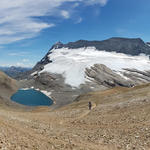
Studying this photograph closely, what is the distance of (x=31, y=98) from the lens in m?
159

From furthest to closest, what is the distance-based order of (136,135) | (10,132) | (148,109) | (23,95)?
(23,95), (148,109), (136,135), (10,132)

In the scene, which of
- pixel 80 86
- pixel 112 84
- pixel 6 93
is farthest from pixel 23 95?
pixel 112 84

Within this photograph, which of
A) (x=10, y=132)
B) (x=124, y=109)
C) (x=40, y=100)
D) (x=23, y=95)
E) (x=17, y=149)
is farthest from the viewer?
(x=23, y=95)

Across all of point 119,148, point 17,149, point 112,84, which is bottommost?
point 119,148

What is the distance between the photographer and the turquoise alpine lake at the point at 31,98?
144 metres

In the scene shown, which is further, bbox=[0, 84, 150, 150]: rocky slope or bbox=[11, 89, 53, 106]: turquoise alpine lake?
bbox=[11, 89, 53, 106]: turquoise alpine lake

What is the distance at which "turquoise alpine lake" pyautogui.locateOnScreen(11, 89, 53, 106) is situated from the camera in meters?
144

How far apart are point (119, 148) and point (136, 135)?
3.64 m

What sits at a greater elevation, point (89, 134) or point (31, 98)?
point (31, 98)

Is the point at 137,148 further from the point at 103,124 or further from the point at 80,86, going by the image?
the point at 80,86

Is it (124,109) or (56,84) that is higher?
(56,84)

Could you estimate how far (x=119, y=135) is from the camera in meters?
21.9

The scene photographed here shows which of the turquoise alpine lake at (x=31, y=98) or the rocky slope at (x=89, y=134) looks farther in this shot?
the turquoise alpine lake at (x=31, y=98)

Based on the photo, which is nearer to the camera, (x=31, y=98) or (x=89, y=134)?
(x=89, y=134)
